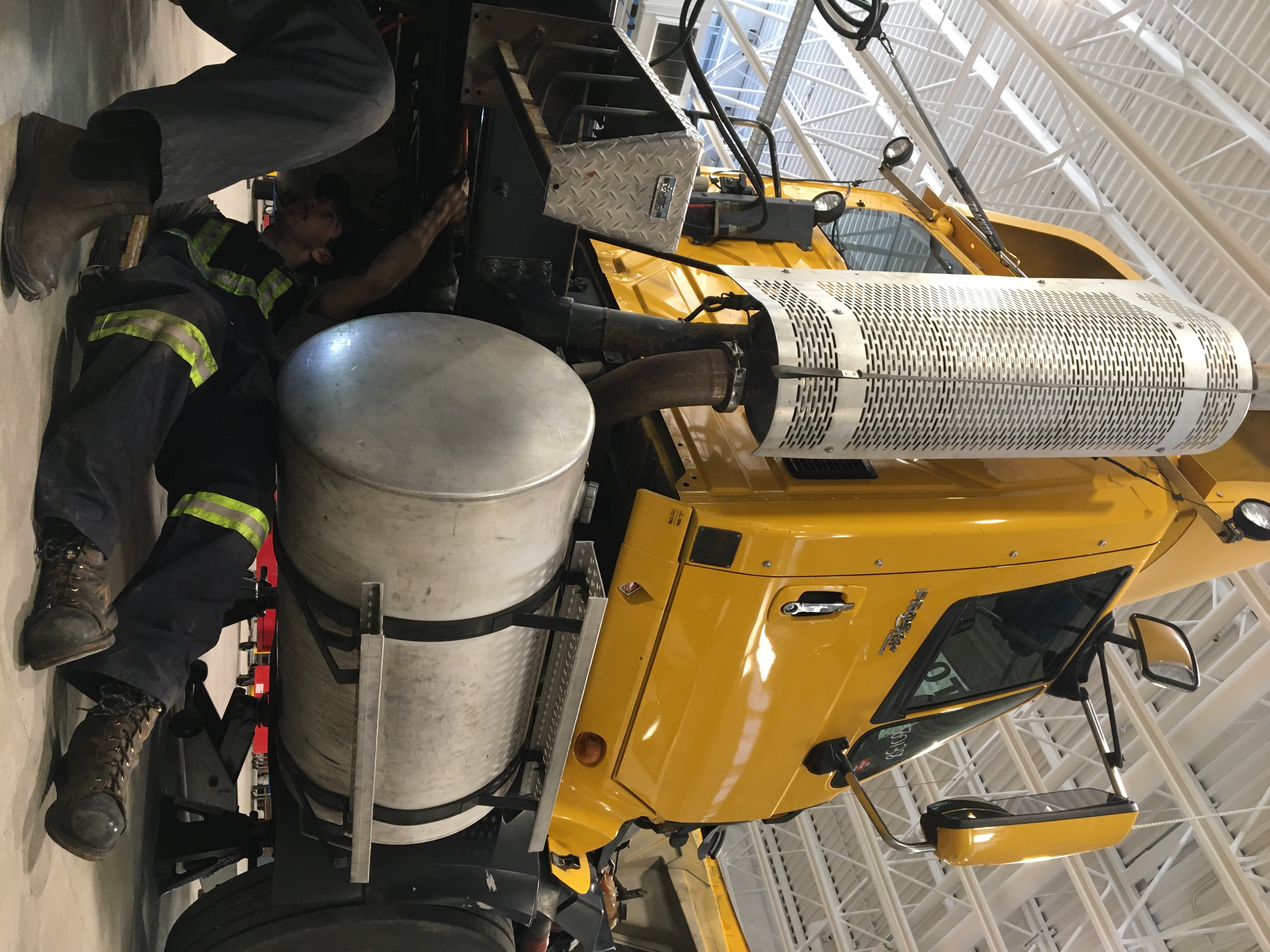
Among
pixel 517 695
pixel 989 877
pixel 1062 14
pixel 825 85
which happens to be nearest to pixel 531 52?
pixel 517 695

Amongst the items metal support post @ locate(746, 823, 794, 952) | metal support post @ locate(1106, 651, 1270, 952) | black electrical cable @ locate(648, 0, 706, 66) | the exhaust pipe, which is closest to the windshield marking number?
the exhaust pipe

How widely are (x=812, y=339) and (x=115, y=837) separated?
2.05m

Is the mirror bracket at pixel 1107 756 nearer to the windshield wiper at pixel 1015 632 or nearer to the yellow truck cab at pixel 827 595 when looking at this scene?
the yellow truck cab at pixel 827 595

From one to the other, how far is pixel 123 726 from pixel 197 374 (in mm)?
827

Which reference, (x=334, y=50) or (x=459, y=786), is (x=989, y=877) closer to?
(x=459, y=786)

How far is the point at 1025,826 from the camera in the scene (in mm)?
3438

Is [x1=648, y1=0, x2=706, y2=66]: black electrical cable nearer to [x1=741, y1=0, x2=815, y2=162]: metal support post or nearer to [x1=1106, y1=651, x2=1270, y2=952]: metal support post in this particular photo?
[x1=741, y1=0, x2=815, y2=162]: metal support post

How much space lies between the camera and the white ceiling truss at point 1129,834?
24.3ft

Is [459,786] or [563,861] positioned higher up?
[459,786]

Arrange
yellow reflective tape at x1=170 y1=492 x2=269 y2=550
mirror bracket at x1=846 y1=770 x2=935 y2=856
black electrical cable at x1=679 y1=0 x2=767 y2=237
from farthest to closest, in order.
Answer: black electrical cable at x1=679 y1=0 x2=767 y2=237 < mirror bracket at x1=846 y1=770 x2=935 y2=856 < yellow reflective tape at x1=170 y1=492 x2=269 y2=550

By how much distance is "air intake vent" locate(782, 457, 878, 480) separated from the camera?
2.88 metres

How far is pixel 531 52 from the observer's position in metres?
2.76

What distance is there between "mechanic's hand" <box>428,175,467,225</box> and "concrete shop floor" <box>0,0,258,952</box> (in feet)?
3.17

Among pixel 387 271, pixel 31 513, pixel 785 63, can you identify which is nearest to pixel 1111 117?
pixel 785 63
